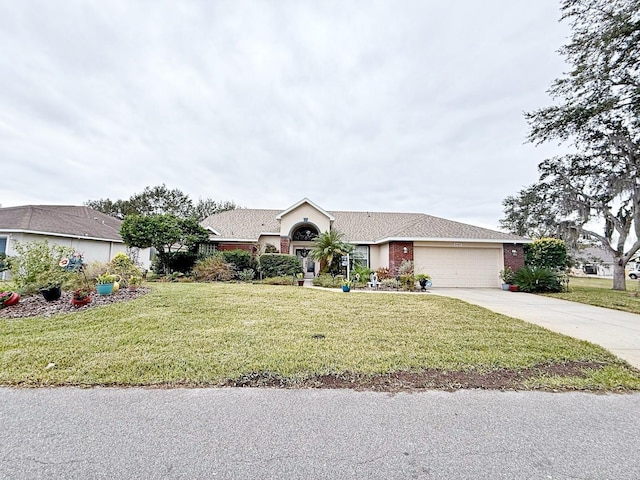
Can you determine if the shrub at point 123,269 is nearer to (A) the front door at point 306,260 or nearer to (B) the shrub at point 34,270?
(B) the shrub at point 34,270

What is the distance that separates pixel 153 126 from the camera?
48.9 feet

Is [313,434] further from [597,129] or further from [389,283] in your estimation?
[597,129]

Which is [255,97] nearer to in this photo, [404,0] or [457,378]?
[404,0]

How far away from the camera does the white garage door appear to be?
1645cm

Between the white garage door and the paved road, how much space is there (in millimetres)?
13216

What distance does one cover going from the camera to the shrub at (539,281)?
46.3 ft

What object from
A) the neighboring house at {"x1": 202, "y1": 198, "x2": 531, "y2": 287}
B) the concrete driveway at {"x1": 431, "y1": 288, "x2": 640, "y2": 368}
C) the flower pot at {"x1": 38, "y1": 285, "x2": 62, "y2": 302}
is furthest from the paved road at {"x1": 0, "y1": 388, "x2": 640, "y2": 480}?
the neighboring house at {"x1": 202, "y1": 198, "x2": 531, "y2": 287}

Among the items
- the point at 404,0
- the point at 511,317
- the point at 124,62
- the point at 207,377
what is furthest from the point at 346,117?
the point at 207,377

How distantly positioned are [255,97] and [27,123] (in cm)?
1097

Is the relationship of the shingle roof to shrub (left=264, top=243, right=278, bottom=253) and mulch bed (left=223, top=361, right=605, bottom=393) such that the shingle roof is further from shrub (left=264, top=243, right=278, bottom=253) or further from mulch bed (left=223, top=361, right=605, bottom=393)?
mulch bed (left=223, top=361, right=605, bottom=393)

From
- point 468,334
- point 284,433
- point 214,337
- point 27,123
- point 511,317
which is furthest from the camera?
point 27,123

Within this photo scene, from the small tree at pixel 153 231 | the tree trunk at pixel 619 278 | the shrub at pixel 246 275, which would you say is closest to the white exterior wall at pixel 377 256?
the shrub at pixel 246 275

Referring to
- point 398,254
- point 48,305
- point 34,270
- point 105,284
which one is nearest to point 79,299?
point 48,305

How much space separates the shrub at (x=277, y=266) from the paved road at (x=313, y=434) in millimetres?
12600
